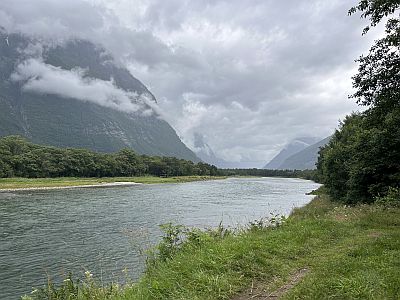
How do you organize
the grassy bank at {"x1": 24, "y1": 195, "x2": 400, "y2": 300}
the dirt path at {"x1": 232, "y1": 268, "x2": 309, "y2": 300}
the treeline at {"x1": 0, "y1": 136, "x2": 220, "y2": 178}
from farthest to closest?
the treeline at {"x1": 0, "y1": 136, "x2": 220, "y2": 178}, the dirt path at {"x1": 232, "y1": 268, "x2": 309, "y2": 300}, the grassy bank at {"x1": 24, "y1": 195, "x2": 400, "y2": 300}

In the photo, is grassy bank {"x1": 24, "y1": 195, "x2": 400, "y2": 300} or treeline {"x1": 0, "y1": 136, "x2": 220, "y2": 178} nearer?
grassy bank {"x1": 24, "y1": 195, "x2": 400, "y2": 300}

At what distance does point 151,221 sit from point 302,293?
3127cm

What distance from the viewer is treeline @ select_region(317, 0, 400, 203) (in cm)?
1551

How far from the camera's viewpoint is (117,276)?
18.0 metres

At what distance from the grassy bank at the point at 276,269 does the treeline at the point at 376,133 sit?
613 centimetres

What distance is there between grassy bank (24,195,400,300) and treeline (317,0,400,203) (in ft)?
20.1

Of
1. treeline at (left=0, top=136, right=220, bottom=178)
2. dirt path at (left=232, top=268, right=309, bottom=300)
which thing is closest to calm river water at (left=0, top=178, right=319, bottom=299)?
dirt path at (left=232, top=268, right=309, bottom=300)

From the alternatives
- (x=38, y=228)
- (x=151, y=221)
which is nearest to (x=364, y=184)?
(x=151, y=221)

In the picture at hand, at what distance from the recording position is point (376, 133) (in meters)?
30.6

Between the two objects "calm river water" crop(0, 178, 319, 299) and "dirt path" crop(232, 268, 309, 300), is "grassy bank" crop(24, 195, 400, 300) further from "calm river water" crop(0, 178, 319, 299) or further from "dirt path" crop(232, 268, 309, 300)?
"calm river water" crop(0, 178, 319, 299)

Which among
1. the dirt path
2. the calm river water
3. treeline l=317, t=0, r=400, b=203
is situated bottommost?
the calm river water

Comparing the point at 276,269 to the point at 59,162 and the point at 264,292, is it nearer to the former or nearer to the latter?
the point at 264,292

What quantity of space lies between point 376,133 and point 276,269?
2464 cm

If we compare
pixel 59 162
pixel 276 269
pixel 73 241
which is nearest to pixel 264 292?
pixel 276 269
